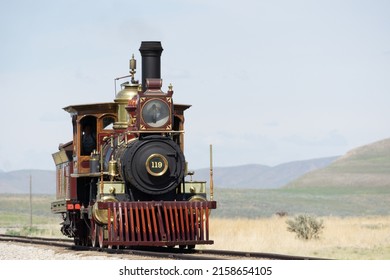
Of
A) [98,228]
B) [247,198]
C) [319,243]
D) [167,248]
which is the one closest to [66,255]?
[98,228]

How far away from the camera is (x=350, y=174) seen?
15700cm

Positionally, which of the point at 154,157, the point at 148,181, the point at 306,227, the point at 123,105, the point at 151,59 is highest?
the point at 151,59

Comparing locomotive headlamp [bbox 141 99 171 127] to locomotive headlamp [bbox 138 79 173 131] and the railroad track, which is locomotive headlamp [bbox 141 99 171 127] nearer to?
locomotive headlamp [bbox 138 79 173 131]

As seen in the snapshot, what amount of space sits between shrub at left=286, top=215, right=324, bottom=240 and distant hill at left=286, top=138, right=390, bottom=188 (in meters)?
103

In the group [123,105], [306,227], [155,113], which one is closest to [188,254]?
[155,113]

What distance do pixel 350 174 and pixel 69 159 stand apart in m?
133

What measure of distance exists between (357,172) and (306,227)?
127342mm

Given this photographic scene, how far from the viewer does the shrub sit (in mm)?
34188

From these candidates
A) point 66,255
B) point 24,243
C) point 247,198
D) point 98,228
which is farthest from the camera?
point 247,198

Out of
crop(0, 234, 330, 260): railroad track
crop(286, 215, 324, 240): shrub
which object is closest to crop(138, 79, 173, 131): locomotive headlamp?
crop(0, 234, 330, 260): railroad track

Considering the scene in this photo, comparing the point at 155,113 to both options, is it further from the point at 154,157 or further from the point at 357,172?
the point at 357,172

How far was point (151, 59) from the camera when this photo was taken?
2456 centimetres

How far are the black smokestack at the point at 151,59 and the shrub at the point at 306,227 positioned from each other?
11477 millimetres

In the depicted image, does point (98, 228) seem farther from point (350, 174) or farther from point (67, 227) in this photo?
point (350, 174)
